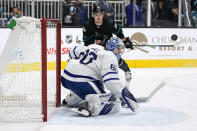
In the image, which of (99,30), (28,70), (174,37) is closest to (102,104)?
(28,70)

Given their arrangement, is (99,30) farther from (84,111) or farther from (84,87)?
(84,111)

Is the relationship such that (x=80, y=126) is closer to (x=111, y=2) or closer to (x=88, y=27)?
(x=88, y=27)

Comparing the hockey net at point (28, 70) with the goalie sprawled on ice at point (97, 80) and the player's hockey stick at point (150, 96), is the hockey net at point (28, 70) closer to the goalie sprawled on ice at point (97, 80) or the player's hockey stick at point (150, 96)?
the goalie sprawled on ice at point (97, 80)

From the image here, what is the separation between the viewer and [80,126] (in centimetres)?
375

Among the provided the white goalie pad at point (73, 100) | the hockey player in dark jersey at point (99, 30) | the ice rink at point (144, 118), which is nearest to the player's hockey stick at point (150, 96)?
the ice rink at point (144, 118)

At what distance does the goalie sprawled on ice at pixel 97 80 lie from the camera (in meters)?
4.02

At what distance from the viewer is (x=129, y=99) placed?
416 cm

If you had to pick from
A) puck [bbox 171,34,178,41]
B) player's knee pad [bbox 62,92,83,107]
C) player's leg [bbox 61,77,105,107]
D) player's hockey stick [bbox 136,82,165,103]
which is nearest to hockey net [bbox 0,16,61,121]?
player's knee pad [bbox 62,92,83,107]

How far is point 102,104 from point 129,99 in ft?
0.90

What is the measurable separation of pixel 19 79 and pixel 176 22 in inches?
288

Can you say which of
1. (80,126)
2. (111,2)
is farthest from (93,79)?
(111,2)

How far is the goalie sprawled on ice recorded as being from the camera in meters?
4.02

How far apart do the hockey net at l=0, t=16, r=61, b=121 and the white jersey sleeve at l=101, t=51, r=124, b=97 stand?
21.7 inches

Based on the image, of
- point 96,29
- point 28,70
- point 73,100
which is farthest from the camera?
point 96,29
